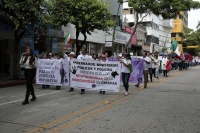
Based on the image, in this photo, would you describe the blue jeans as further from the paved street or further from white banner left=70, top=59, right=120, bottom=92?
the paved street

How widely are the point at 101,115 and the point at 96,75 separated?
3836 mm

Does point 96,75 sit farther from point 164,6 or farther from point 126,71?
point 164,6

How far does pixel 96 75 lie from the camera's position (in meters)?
10.6

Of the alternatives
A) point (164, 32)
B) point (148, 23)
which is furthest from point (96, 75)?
point (164, 32)

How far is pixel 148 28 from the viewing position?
54.5 m

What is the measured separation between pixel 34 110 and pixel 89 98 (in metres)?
2.49

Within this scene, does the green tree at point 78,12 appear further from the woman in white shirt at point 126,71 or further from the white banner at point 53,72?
the woman in white shirt at point 126,71

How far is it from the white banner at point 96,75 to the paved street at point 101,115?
2.80ft

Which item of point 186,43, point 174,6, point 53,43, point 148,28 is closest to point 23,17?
point 53,43

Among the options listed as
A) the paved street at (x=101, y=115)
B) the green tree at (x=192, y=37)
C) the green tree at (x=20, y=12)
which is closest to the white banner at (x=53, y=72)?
the paved street at (x=101, y=115)

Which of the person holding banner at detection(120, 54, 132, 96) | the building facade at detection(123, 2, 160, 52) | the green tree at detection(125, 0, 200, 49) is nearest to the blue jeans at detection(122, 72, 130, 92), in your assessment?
the person holding banner at detection(120, 54, 132, 96)

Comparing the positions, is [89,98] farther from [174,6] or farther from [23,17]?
[174,6]

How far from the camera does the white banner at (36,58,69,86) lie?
11.6 metres

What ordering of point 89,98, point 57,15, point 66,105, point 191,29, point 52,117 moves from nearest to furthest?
point 52,117 < point 66,105 < point 89,98 < point 57,15 < point 191,29
